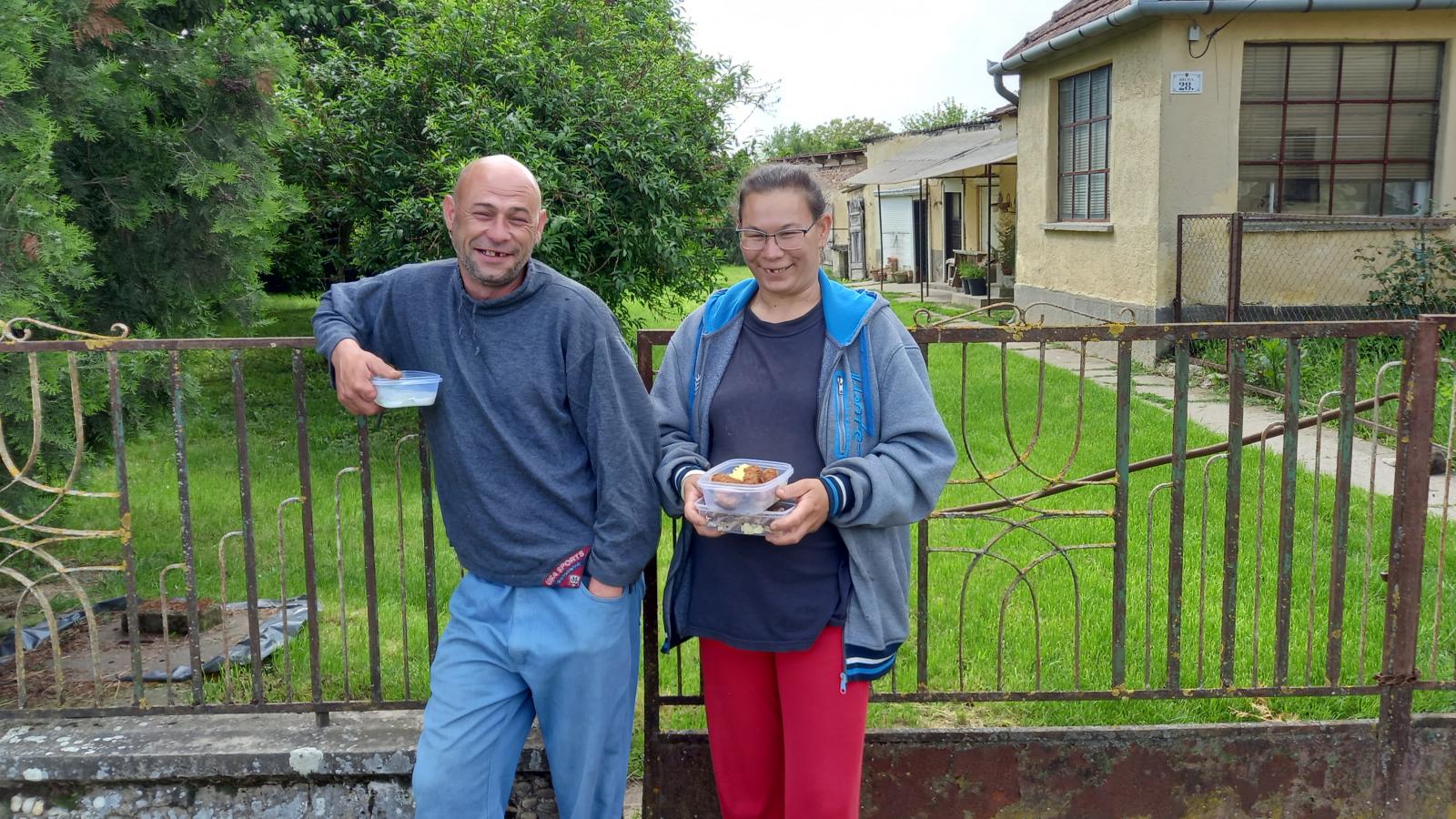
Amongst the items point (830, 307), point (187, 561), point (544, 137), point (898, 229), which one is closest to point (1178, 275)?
point (544, 137)

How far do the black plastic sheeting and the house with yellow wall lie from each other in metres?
8.05

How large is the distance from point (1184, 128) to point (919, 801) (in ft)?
30.4

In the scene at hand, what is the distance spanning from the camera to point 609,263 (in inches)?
328

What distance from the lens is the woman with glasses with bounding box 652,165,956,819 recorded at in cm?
250

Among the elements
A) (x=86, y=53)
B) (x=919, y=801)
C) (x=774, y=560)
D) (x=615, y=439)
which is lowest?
(x=919, y=801)

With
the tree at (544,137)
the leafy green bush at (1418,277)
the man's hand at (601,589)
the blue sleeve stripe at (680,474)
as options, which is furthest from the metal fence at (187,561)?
the leafy green bush at (1418,277)

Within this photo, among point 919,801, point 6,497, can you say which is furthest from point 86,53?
point 919,801

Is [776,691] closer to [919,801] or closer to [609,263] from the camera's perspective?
[919,801]

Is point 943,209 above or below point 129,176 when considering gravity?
above

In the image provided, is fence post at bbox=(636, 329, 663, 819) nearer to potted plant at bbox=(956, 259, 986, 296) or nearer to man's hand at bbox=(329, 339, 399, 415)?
man's hand at bbox=(329, 339, 399, 415)

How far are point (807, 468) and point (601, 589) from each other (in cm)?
56

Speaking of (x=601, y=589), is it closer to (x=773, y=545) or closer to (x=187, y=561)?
(x=773, y=545)

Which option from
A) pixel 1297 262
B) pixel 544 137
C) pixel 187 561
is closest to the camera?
pixel 187 561

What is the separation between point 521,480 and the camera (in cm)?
262
